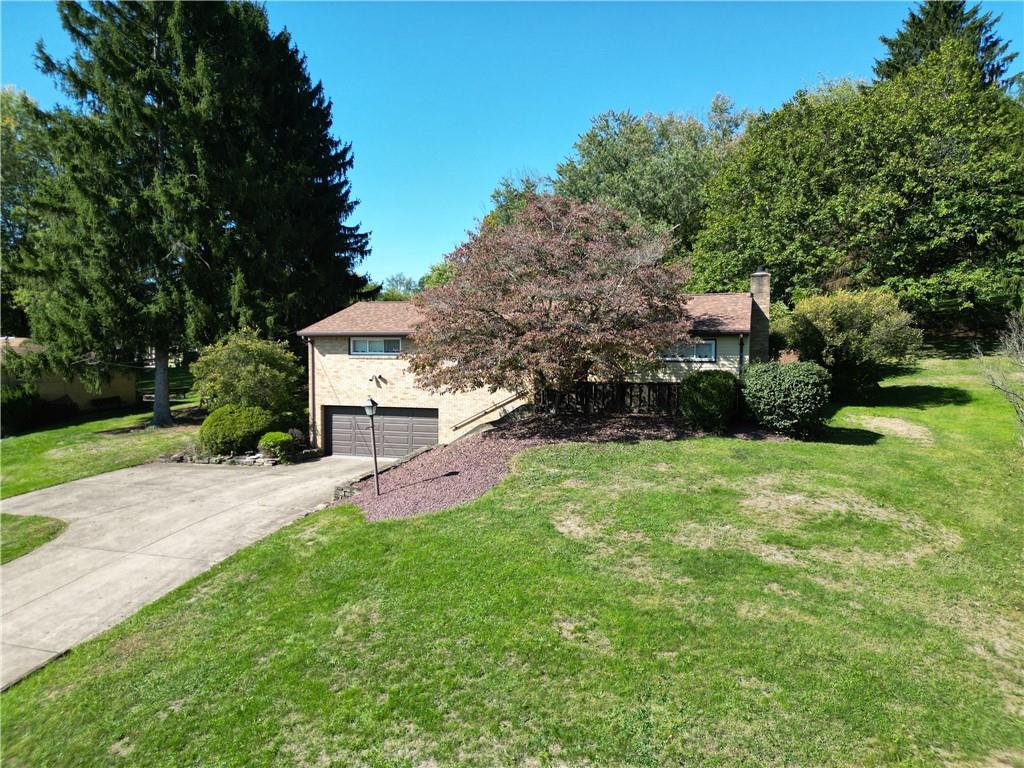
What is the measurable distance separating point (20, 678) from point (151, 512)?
22.6ft

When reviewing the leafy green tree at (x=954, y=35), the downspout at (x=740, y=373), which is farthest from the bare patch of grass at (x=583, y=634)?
the leafy green tree at (x=954, y=35)

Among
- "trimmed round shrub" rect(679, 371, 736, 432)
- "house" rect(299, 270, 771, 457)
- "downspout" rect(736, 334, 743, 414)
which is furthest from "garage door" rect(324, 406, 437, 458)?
"downspout" rect(736, 334, 743, 414)

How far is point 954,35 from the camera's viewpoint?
29.6 meters

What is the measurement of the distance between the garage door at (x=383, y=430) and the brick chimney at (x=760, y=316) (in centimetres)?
1226

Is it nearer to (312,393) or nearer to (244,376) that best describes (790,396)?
(312,393)

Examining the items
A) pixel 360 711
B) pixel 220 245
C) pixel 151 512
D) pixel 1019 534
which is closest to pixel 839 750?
pixel 360 711

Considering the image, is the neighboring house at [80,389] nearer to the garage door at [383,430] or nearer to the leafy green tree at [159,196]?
the leafy green tree at [159,196]

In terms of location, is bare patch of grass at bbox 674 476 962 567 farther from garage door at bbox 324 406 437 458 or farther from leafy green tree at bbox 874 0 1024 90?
leafy green tree at bbox 874 0 1024 90

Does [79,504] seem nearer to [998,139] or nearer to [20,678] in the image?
[20,678]

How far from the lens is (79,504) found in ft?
46.0

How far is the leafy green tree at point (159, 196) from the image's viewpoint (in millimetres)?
22594

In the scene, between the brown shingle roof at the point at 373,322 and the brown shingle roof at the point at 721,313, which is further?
the brown shingle roof at the point at 373,322

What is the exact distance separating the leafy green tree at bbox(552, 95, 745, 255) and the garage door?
17.3 metres

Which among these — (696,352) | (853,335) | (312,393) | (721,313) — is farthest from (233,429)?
(853,335)
